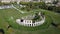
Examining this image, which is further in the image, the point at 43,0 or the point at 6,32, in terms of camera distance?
the point at 43,0

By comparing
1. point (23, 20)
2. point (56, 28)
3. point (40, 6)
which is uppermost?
point (40, 6)

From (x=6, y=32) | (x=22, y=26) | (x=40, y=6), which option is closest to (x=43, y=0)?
(x=40, y=6)

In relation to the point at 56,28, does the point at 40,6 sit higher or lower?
higher

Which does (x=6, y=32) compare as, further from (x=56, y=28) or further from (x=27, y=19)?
(x=56, y=28)

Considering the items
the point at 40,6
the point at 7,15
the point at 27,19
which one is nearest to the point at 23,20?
the point at 27,19

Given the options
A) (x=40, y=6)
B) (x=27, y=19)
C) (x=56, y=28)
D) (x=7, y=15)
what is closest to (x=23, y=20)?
(x=27, y=19)

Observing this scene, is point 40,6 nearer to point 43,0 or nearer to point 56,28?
point 43,0

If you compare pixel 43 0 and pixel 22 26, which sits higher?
pixel 43 0

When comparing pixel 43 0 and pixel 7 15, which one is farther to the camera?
pixel 43 0
